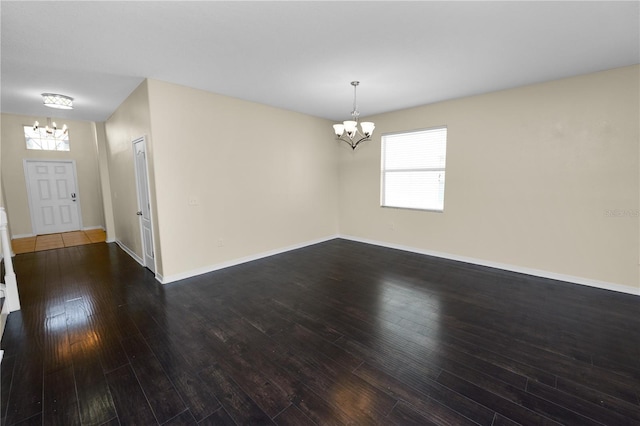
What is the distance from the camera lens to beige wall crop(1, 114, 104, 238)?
248 inches

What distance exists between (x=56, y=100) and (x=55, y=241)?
3.95 metres

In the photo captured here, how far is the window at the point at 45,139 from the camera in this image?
21.5 ft

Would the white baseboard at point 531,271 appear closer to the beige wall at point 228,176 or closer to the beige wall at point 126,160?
the beige wall at point 228,176

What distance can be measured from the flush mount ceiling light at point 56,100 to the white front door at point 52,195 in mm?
3738

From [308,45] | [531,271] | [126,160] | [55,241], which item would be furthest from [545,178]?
[55,241]

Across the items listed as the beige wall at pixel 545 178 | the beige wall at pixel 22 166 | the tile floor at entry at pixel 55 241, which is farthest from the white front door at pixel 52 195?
the beige wall at pixel 545 178

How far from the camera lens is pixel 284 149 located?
520cm

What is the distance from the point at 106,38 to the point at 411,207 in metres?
4.90

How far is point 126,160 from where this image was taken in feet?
15.4

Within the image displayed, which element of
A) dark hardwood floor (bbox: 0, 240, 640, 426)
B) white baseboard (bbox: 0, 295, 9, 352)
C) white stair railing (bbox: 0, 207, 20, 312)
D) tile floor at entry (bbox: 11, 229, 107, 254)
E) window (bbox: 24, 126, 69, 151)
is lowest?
dark hardwood floor (bbox: 0, 240, 640, 426)

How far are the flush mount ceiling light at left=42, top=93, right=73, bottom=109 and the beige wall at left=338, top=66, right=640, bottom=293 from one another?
220 inches

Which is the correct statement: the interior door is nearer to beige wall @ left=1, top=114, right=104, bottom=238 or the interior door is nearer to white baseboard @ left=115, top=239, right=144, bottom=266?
white baseboard @ left=115, top=239, right=144, bottom=266

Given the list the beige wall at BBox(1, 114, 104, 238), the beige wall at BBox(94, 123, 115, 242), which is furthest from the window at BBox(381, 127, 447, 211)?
the beige wall at BBox(1, 114, 104, 238)

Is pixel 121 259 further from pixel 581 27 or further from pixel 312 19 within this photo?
pixel 581 27
